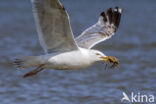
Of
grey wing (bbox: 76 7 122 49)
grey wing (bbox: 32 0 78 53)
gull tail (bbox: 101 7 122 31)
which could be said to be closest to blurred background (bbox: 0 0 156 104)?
grey wing (bbox: 76 7 122 49)

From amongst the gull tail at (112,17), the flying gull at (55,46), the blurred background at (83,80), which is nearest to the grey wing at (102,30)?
the gull tail at (112,17)

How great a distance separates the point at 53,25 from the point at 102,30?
78.3 inches

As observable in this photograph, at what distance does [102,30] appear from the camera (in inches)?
311

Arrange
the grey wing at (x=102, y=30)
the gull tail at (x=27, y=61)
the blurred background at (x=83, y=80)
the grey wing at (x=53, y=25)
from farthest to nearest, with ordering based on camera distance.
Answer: the blurred background at (x=83, y=80) < the grey wing at (x=102, y=30) < the gull tail at (x=27, y=61) < the grey wing at (x=53, y=25)

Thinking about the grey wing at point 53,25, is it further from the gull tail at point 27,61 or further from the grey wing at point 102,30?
the grey wing at point 102,30

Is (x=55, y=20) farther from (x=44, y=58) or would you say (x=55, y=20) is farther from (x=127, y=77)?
(x=127, y=77)

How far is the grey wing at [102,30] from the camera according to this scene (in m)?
7.44

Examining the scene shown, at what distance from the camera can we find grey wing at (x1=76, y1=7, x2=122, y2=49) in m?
7.44

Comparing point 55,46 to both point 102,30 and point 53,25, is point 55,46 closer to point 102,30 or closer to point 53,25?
point 53,25

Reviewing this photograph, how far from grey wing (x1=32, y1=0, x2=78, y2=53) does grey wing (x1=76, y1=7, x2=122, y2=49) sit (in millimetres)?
878

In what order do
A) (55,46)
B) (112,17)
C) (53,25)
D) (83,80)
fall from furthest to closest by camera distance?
(83,80), (112,17), (55,46), (53,25)

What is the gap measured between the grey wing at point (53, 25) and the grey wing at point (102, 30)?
2.88ft

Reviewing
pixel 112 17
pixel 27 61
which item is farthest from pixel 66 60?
pixel 112 17

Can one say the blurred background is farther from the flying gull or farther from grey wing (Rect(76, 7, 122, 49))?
the flying gull
